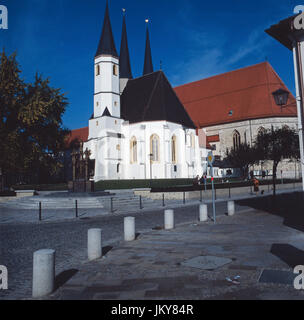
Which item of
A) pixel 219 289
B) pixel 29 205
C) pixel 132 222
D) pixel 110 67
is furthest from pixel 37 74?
pixel 219 289

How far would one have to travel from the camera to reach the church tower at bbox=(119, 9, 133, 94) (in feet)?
160

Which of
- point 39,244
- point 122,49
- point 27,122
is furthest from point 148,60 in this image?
point 39,244

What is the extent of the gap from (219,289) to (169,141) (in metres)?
34.4

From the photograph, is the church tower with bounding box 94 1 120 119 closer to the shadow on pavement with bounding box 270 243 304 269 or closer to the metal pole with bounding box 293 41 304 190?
the metal pole with bounding box 293 41 304 190

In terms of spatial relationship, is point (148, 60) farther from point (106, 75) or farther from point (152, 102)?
point (152, 102)

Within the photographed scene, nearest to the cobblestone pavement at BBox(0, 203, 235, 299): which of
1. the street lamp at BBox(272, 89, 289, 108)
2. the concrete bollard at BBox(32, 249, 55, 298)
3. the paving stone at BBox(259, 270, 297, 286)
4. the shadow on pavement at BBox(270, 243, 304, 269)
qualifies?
the concrete bollard at BBox(32, 249, 55, 298)

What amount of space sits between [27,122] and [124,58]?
28.9 meters

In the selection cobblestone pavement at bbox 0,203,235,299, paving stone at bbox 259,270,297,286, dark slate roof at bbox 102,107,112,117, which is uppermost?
dark slate roof at bbox 102,107,112,117

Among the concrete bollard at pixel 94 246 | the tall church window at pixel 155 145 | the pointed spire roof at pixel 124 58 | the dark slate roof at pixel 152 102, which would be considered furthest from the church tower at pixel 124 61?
the concrete bollard at pixel 94 246

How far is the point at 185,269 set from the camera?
5.05 m

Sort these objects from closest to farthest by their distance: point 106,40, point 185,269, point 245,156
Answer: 1. point 185,269
2. point 245,156
3. point 106,40

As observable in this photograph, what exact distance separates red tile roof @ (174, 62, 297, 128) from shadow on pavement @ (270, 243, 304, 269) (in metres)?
40.2
